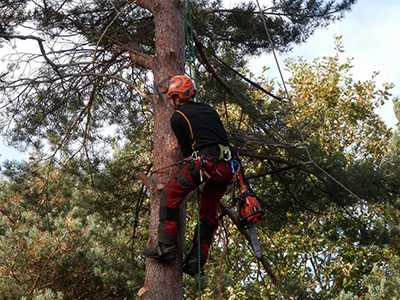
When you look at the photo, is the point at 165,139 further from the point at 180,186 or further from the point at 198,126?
the point at 180,186

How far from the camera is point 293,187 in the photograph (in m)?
6.56

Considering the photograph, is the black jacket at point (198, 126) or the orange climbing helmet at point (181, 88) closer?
the black jacket at point (198, 126)

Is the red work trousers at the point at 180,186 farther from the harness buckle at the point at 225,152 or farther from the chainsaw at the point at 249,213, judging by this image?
the chainsaw at the point at 249,213

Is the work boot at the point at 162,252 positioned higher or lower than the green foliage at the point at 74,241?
lower

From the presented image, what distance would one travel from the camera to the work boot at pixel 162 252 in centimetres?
385

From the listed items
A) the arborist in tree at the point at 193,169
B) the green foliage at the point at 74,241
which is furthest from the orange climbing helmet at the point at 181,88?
the green foliage at the point at 74,241

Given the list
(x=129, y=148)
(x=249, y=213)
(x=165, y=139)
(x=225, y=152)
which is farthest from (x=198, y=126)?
(x=129, y=148)

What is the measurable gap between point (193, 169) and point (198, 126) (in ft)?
1.22

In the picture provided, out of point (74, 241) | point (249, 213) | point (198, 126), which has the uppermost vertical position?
point (74, 241)

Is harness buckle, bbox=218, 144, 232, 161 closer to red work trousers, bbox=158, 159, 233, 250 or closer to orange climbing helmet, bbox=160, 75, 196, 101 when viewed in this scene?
red work trousers, bbox=158, 159, 233, 250

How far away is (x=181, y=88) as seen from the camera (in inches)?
164

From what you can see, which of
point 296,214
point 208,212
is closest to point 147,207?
point 296,214

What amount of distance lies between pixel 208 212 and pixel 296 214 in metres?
2.83

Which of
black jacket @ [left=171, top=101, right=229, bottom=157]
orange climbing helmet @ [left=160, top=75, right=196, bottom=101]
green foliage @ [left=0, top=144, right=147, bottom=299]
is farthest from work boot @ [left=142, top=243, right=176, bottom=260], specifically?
green foliage @ [left=0, top=144, right=147, bottom=299]
